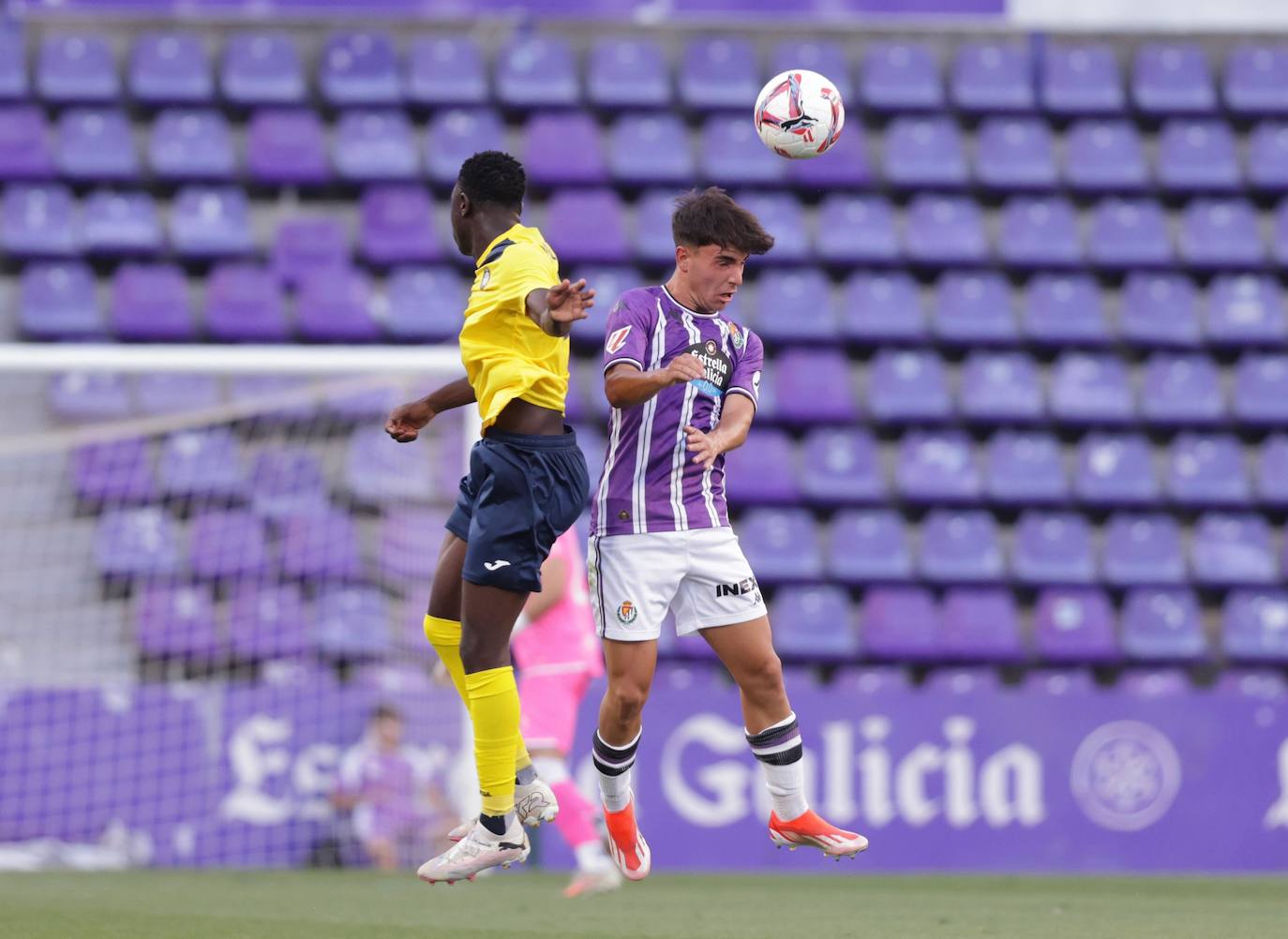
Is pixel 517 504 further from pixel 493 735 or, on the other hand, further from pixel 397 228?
pixel 397 228

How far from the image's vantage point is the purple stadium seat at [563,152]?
1325 cm

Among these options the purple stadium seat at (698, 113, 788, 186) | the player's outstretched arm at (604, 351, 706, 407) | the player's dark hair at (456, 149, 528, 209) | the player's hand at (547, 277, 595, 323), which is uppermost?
the purple stadium seat at (698, 113, 788, 186)

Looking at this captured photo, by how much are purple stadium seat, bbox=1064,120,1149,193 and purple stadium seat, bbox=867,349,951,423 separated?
210 centimetres

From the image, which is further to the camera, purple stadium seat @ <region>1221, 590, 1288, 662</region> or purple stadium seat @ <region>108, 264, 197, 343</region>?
purple stadium seat @ <region>108, 264, 197, 343</region>

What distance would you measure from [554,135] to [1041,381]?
3.93m

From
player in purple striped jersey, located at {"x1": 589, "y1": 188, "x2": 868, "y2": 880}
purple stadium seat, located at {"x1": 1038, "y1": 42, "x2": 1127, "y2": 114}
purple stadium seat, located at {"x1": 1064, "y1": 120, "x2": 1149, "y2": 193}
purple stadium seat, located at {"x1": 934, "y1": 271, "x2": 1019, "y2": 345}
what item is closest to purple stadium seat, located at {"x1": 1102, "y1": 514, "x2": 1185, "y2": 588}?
purple stadium seat, located at {"x1": 934, "y1": 271, "x2": 1019, "y2": 345}

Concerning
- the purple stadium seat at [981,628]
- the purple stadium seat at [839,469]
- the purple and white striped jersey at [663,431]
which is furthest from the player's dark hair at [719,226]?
the purple stadium seat at [839,469]

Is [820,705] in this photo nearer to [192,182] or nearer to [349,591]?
[349,591]

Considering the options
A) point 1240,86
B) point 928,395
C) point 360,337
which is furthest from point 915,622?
point 1240,86

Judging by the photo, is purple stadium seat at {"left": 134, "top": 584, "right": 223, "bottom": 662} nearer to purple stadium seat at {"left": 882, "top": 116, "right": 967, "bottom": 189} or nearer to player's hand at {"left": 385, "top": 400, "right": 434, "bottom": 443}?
player's hand at {"left": 385, "top": 400, "right": 434, "bottom": 443}

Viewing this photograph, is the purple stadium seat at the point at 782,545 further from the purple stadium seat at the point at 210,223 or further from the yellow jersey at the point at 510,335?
the yellow jersey at the point at 510,335

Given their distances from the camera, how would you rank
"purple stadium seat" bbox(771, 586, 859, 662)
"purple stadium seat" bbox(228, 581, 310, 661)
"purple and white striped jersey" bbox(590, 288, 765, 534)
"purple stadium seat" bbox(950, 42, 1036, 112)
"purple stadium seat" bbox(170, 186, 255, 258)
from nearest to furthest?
1. "purple and white striped jersey" bbox(590, 288, 765, 534)
2. "purple stadium seat" bbox(228, 581, 310, 661)
3. "purple stadium seat" bbox(771, 586, 859, 662)
4. "purple stadium seat" bbox(170, 186, 255, 258)
5. "purple stadium seat" bbox(950, 42, 1036, 112)

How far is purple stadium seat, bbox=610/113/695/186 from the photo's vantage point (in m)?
13.2

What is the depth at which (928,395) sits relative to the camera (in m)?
12.5
